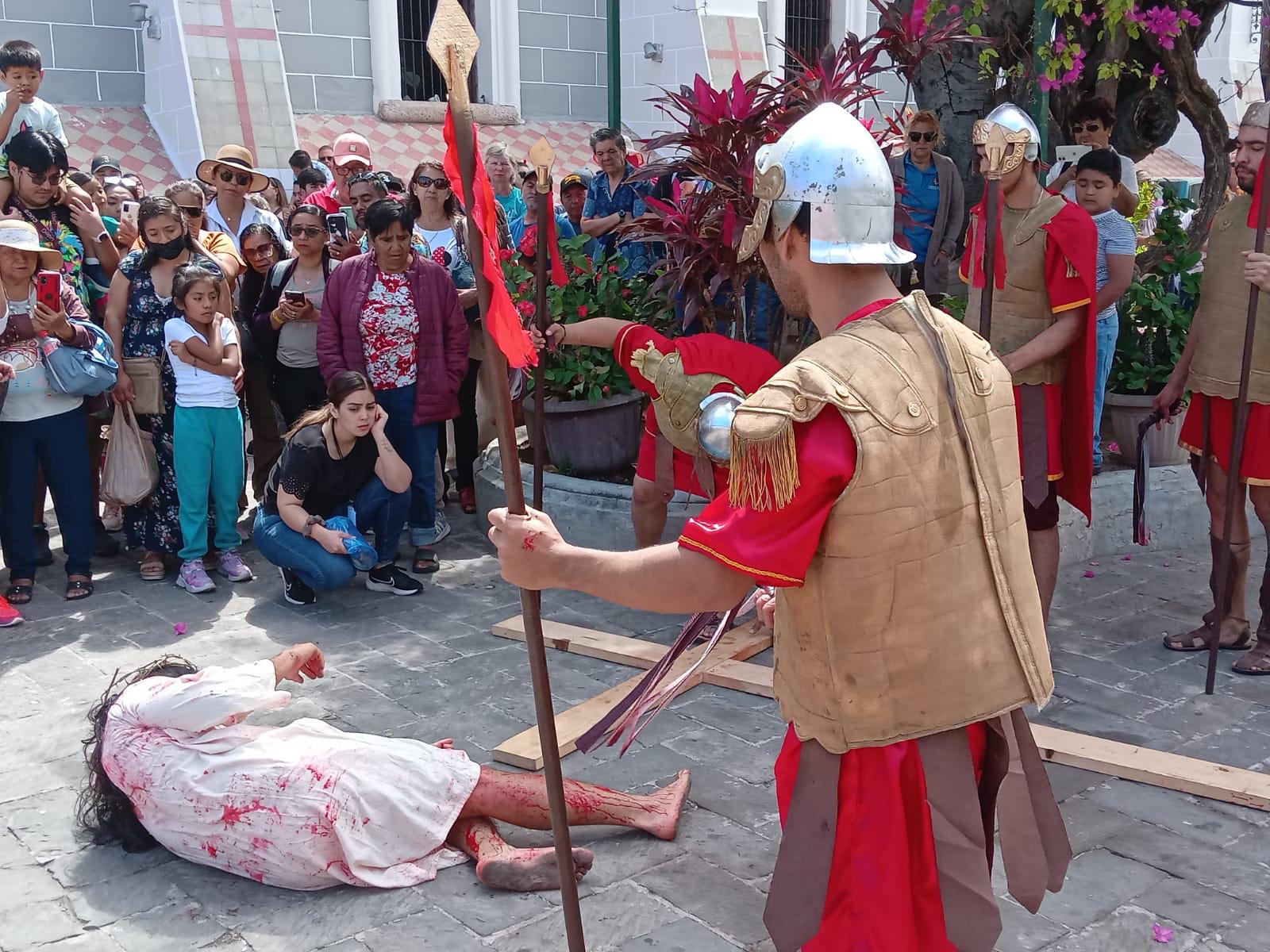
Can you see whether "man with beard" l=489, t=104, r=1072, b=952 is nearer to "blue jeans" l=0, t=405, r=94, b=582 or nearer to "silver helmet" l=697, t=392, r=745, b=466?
"silver helmet" l=697, t=392, r=745, b=466

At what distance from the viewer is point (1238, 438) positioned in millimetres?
4734

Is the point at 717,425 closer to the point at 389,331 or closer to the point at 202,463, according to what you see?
the point at 389,331

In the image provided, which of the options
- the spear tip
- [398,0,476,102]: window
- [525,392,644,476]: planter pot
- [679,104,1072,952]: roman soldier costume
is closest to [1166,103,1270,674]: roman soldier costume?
[525,392,644,476]: planter pot

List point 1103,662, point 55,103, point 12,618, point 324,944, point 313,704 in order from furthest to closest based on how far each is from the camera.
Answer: point 55,103, point 12,618, point 1103,662, point 313,704, point 324,944

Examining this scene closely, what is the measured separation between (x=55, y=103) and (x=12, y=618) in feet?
30.5

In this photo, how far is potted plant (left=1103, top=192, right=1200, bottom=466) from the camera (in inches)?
282

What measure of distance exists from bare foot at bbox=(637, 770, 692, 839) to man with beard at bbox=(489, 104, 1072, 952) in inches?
55.2

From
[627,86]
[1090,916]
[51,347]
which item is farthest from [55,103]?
[1090,916]

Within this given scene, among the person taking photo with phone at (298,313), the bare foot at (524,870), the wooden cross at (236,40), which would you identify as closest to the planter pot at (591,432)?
the person taking photo with phone at (298,313)

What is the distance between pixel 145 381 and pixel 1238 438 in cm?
488

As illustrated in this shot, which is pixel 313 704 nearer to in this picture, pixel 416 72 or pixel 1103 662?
pixel 1103 662

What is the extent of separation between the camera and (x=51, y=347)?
5633 millimetres

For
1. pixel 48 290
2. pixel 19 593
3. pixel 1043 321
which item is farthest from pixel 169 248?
pixel 1043 321

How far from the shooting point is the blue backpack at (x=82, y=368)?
5637mm
